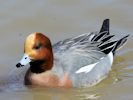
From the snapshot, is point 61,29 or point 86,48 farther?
point 61,29

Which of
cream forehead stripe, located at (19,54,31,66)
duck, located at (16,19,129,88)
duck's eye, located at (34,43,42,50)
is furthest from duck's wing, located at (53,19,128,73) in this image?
cream forehead stripe, located at (19,54,31,66)

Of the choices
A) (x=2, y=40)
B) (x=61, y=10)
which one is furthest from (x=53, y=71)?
(x=61, y=10)

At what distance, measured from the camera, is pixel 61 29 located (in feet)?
28.8

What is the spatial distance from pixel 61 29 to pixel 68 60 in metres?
1.48

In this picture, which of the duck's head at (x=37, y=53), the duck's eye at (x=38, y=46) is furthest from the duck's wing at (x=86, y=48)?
the duck's eye at (x=38, y=46)

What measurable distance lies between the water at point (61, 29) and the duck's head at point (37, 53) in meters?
0.33

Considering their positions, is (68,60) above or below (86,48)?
below

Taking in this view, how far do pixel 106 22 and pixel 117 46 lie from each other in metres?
0.40

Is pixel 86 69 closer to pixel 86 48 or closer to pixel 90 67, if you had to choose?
pixel 90 67

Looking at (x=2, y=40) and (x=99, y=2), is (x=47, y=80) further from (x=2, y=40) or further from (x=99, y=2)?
(x=99, y=2)

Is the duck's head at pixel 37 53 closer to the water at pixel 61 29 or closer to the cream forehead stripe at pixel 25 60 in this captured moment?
the cream forehead stripe at pixel 25 60

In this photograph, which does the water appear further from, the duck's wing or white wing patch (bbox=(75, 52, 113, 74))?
the duck's wing

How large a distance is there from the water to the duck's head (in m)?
0.33

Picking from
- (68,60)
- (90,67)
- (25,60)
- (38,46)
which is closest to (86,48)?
(90,67)
